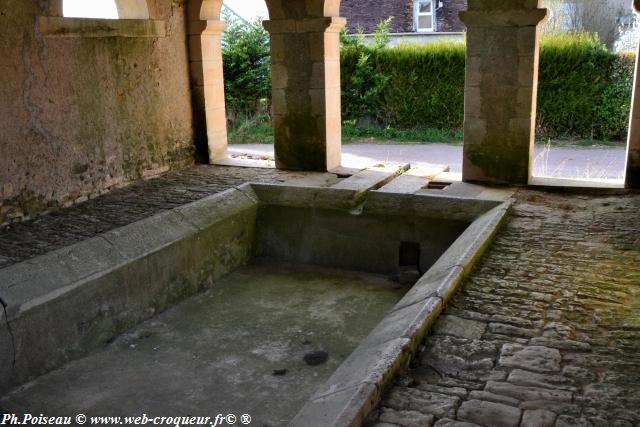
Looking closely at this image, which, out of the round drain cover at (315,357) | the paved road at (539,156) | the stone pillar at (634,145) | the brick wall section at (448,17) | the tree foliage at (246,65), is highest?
the brick wall section at (448,17)

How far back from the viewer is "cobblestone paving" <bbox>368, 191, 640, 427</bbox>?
105 inches

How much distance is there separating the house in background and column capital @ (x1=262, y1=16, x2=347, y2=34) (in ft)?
41.4

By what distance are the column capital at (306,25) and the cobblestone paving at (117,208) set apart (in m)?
1.67

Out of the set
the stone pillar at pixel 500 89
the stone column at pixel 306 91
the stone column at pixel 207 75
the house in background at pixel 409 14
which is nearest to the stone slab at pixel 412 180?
the stone pillar at pixel 500 89

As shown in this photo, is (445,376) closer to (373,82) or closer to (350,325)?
(350,325)

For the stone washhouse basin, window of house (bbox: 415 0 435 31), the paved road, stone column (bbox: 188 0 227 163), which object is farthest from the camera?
window of house (bbox: 415 0 435 31)

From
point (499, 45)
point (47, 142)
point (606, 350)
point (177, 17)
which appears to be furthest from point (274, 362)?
point (177, 17)

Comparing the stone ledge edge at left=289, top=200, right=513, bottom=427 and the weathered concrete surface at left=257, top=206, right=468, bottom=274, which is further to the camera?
the weathered concrete surface at left=257, top=206, right=468, bottom=274

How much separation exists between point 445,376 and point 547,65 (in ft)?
38.9

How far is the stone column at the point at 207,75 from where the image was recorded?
25.5ft

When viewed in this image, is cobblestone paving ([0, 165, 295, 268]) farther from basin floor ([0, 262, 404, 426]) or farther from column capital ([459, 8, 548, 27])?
column capital ([459, 8, 548, 27])

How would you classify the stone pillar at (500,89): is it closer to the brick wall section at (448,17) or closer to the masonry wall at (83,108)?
the masonry wall at (83,108)

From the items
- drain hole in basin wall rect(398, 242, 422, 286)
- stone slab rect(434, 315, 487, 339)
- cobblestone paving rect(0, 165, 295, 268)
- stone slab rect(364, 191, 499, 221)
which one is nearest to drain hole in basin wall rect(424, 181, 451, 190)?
stone slab rect(364, 191, 499, 221)

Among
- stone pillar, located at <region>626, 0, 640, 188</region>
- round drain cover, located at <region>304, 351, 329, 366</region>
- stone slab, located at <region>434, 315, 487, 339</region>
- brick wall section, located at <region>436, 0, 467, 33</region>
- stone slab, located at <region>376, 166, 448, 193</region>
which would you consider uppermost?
brick wall section, located at <region>436, 0, 467, 33</region>
